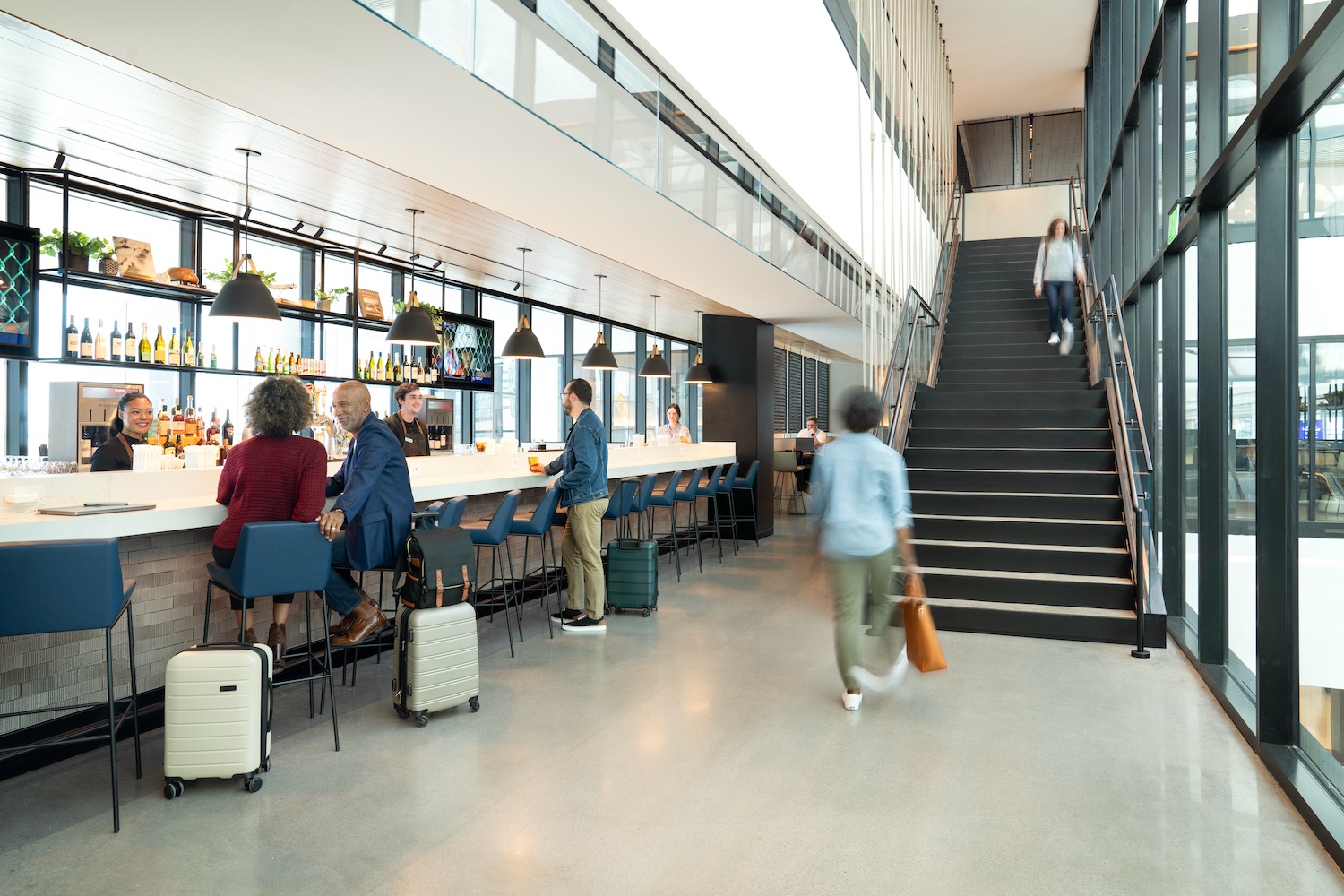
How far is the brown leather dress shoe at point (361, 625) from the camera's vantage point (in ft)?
13.9

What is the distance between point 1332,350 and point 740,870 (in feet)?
8.55

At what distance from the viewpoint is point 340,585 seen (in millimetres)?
4332

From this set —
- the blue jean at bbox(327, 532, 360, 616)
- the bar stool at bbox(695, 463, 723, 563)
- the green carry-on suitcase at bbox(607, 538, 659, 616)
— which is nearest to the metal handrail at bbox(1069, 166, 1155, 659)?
the green carry-on suitcase at bbox(607, 538, 659, 616)

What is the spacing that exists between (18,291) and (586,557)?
382 cm

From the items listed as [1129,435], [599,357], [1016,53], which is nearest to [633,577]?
[1129,435]

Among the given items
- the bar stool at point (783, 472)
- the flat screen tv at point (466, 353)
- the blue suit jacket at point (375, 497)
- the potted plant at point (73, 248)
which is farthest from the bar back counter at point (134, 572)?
the bar stool at point (783, 472)

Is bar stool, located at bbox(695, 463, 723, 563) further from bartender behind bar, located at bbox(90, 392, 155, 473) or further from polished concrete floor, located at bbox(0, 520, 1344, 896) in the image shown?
bartender behind bar, located at bbox(90, 392, 155, 473)

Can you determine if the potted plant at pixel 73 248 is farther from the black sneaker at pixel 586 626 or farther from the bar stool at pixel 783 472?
the bar stool at pixel 783 472

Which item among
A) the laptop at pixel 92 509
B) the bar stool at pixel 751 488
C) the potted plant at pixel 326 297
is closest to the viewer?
the laptop at pixel 92 509

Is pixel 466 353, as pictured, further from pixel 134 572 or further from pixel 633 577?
pixel 134 572

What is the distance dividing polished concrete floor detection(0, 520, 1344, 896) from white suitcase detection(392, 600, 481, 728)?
124mm

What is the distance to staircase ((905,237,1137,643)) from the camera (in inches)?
223

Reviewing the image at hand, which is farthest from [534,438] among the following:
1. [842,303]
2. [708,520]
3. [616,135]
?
[616,135]

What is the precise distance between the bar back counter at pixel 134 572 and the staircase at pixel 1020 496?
4.51 m
